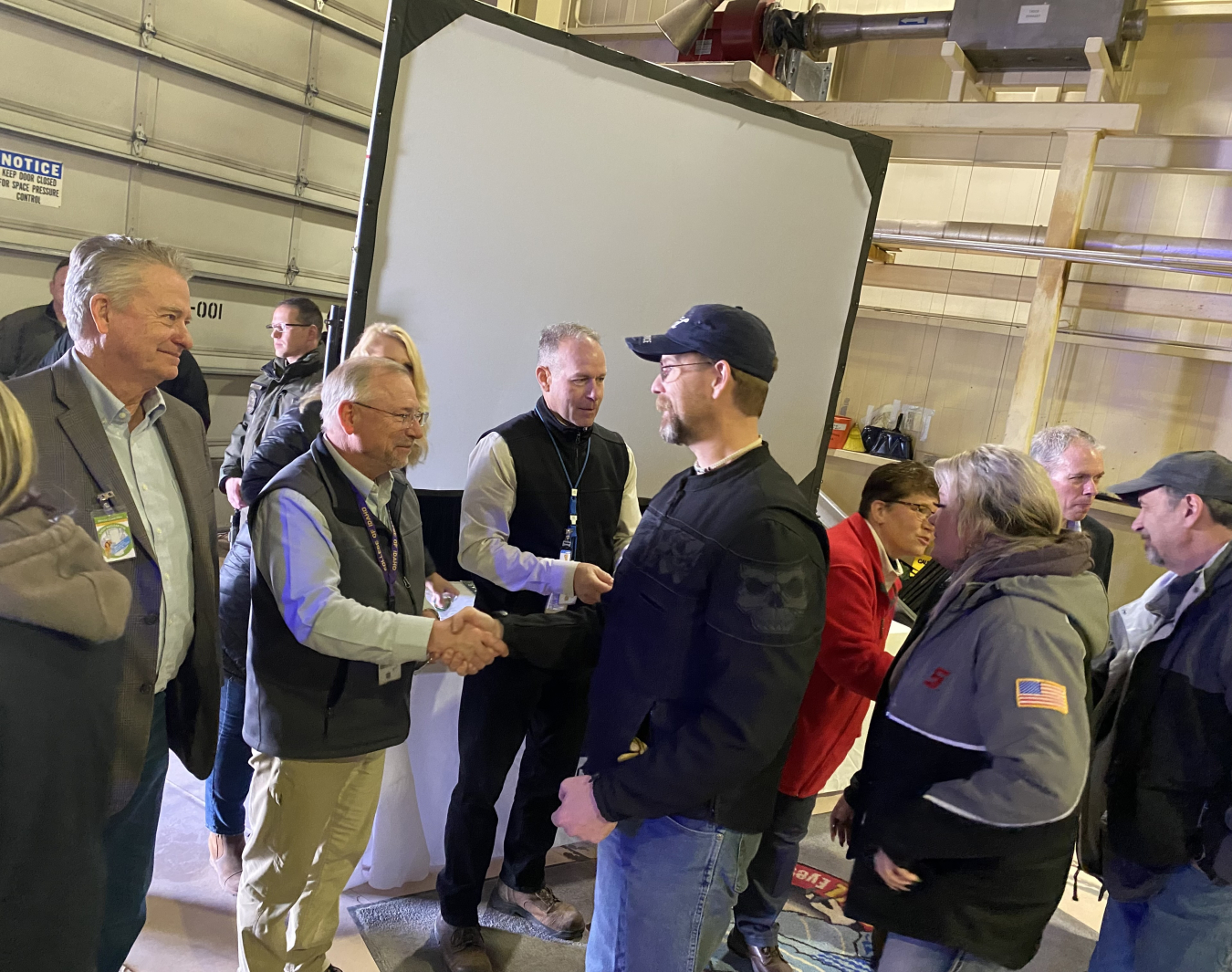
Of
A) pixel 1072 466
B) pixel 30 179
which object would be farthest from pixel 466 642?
pixel 30 179

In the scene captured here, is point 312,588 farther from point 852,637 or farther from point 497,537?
point 852,637

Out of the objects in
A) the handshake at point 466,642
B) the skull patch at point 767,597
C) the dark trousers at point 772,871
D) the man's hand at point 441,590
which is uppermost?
the skull patch at point 767,597

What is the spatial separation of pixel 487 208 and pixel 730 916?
6.86 ft

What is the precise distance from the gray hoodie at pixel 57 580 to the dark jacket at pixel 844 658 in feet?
4.33

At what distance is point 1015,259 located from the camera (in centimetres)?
482

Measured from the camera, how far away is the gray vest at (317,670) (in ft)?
5.36

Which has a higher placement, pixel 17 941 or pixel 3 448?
pixel 3 448

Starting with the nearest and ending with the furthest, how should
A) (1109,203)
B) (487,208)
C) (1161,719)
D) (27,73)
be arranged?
(1161,719) → (487,208) → (27,73) → (1109,203)

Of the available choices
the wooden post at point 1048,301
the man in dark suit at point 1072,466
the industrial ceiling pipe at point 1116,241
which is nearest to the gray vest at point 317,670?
the man in dark suit at point 1072,466

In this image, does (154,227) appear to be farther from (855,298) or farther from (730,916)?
(730,916)

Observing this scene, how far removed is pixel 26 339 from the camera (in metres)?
3.17

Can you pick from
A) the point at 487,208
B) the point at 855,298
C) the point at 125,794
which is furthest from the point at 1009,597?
the point at 855,298

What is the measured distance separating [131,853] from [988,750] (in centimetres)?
165

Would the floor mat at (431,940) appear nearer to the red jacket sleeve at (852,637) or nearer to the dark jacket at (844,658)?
the dark jacket at (844,658)
